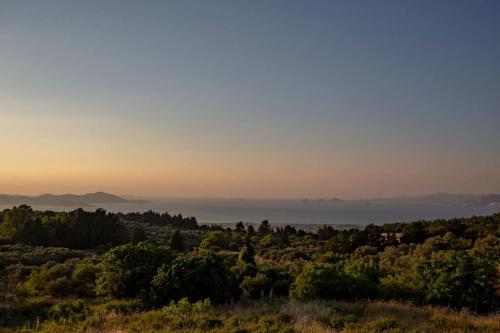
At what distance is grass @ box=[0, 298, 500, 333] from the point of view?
28.7 feet

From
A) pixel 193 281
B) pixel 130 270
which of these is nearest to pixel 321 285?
pixel 193 281

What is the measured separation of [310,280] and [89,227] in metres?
38.4

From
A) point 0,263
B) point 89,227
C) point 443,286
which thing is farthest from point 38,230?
point 443,286

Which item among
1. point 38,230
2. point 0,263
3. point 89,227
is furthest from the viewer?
point 89,227

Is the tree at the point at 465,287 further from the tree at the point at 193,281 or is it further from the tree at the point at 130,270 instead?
the tree at the point at 130,270

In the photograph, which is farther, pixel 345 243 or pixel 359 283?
pixel 345 243

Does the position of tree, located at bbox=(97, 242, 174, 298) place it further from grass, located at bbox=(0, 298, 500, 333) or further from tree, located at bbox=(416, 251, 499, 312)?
tree, located at bbox=(416, 251, 499, 312)

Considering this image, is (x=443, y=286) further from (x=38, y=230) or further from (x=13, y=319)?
(x=38, y=230)

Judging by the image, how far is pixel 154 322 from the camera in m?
9.70

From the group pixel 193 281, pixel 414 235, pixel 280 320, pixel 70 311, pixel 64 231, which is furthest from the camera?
pixel 64 231

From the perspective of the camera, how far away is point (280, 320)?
954 cm

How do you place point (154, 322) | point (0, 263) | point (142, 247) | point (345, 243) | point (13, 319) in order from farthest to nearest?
point (345, 243) < point (0, 263) < point (142, 247) < point (13, 319) < point (154, 322)

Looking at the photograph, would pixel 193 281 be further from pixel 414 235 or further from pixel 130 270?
pixel 414 235

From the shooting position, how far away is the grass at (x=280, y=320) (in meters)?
8.76
